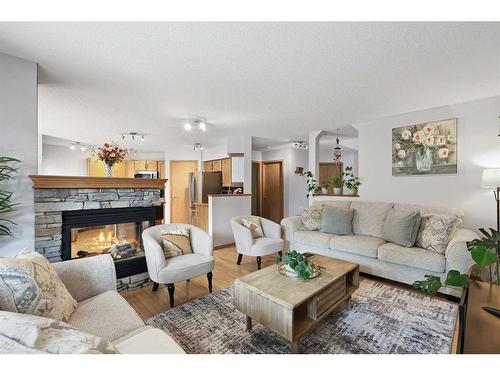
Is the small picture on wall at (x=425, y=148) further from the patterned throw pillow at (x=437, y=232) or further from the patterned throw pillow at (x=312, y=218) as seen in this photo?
the patterned throw pillow at (x=312, y=218)

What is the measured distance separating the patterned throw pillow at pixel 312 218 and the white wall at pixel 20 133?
3260 millimetres

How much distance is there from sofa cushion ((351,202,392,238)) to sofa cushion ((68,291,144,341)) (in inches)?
117

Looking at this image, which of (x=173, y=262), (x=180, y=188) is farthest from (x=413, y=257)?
(x=180, y=188)

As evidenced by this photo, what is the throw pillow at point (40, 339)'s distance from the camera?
602 millimetres

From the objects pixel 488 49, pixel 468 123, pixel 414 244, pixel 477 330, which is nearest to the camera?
pixel 477 330

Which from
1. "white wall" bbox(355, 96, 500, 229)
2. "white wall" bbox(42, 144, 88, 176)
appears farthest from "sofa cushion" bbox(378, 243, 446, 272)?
"white wall" bbox(42, 144, 88, 176)

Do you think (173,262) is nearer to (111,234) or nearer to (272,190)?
(111,234)

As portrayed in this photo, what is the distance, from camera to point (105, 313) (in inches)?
52.4

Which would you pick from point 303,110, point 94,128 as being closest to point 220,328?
point 303,110

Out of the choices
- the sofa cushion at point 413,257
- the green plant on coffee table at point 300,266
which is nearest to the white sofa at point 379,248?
the sofa cushion at point 413,257

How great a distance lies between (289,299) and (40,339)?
1.27m
